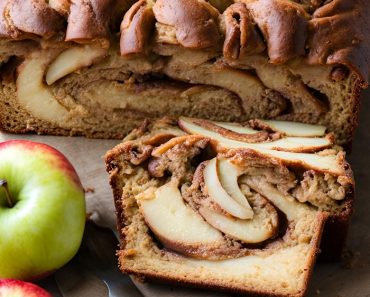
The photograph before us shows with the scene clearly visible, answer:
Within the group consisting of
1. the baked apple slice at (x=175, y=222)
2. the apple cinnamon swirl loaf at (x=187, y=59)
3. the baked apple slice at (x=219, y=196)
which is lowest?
the baked apple slice at (x=175, y=222)

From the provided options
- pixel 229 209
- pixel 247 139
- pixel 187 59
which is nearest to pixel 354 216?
pixel 247 139

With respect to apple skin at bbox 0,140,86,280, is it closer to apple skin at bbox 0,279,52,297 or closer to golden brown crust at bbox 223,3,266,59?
apple skin at bbox 0,279,52,297

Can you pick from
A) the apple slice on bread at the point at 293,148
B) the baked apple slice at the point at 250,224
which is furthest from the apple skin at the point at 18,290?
the apple slice on bread at the point at 293,148

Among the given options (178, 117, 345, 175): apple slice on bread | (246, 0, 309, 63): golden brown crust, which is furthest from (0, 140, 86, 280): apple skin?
(246, 0, 309, 63): golden brown crust

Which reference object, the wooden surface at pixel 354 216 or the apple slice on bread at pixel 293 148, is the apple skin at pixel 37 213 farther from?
the apple slice on bread at pixel 293 148

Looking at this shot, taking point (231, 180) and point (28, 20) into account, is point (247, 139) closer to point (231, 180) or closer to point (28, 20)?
point (231, 180)
